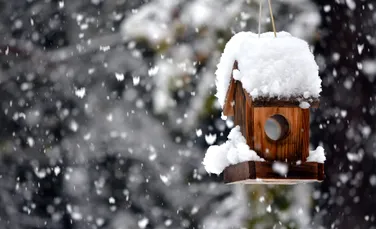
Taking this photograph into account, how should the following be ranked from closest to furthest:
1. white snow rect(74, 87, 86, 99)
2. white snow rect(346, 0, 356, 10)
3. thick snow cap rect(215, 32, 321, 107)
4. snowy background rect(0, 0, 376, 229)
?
thick snow cap rect(215, 32, 321, 107) < snowy background rect(0, 0, 376, 229) < white snow rect(346, 0, 356, 10) < white snow rect(74, 87, 86, 99)

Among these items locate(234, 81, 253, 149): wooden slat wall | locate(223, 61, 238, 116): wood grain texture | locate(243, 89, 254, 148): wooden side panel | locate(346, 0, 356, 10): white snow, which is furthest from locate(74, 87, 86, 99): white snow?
locate(243, 89, 254, 148): wooden side panel

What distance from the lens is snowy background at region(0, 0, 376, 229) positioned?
4.83 metres

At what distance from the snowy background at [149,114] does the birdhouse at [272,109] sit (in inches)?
102

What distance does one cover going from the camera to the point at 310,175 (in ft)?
6.35

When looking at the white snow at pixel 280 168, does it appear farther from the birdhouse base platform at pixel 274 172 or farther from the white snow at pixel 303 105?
the white snow at pixel 303 105

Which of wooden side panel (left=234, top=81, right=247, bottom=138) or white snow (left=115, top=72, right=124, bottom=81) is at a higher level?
wooden side panel (left=234, top=81, right=247, bottom=138)

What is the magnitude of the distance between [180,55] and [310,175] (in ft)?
10.7

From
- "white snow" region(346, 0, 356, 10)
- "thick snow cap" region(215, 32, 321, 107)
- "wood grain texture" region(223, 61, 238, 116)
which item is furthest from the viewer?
"white snow" region(346, 0, 356, 10)

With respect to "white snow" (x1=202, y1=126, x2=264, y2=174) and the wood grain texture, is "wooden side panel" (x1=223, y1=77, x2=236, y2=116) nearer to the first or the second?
the wood grain texture

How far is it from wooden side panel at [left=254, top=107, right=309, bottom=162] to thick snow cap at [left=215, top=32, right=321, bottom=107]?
0.37 feet

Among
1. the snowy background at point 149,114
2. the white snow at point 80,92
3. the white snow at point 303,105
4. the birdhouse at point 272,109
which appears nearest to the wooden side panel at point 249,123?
the birdhouse at point 272,109

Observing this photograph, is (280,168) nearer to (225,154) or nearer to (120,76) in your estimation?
(225,154)

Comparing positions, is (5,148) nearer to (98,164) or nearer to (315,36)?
(98,164)

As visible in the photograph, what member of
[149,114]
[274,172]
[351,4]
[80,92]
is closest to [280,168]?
[274,172]
